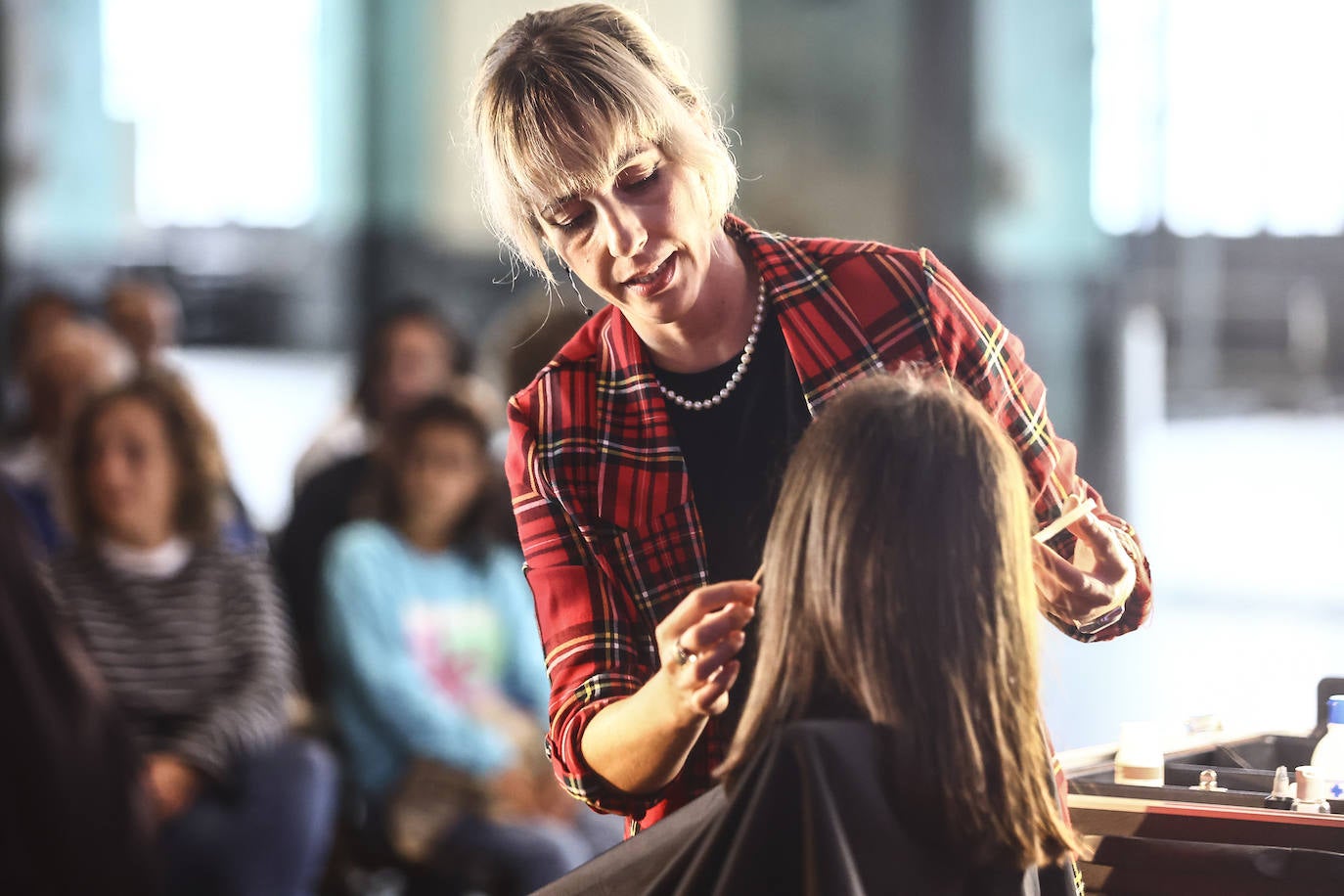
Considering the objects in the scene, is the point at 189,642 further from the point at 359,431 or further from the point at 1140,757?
the point at 1140,757

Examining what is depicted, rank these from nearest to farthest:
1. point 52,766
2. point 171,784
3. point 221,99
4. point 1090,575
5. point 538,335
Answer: point 52,766 → point 1090,575 → point 538,335 → point 171,784 → point 221,99

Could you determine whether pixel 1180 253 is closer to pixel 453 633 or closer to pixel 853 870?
pixel 453 633

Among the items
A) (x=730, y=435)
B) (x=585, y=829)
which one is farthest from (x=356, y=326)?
(x=730, y=435)

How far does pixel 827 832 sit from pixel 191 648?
84.7 inches

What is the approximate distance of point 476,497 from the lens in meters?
3.16

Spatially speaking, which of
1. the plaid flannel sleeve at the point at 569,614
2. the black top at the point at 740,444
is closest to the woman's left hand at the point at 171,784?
the plaid flannel sleeve at the point at 569,614

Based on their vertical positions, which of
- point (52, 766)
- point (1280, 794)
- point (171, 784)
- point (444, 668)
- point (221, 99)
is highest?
point (221, 99)

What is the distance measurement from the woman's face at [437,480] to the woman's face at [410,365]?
1.42 feet

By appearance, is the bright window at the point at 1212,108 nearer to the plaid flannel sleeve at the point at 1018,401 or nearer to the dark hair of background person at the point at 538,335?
the dark hair of background person at the point at 538,335

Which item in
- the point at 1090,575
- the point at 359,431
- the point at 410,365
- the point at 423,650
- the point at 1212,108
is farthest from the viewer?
the point at 359,431

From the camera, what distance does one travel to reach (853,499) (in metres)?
1.05

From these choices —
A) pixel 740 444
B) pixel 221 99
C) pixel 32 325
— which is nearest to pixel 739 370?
pixel 740 444

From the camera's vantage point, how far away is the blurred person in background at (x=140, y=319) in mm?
4953

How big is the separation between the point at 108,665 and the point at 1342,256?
962 centimetres
